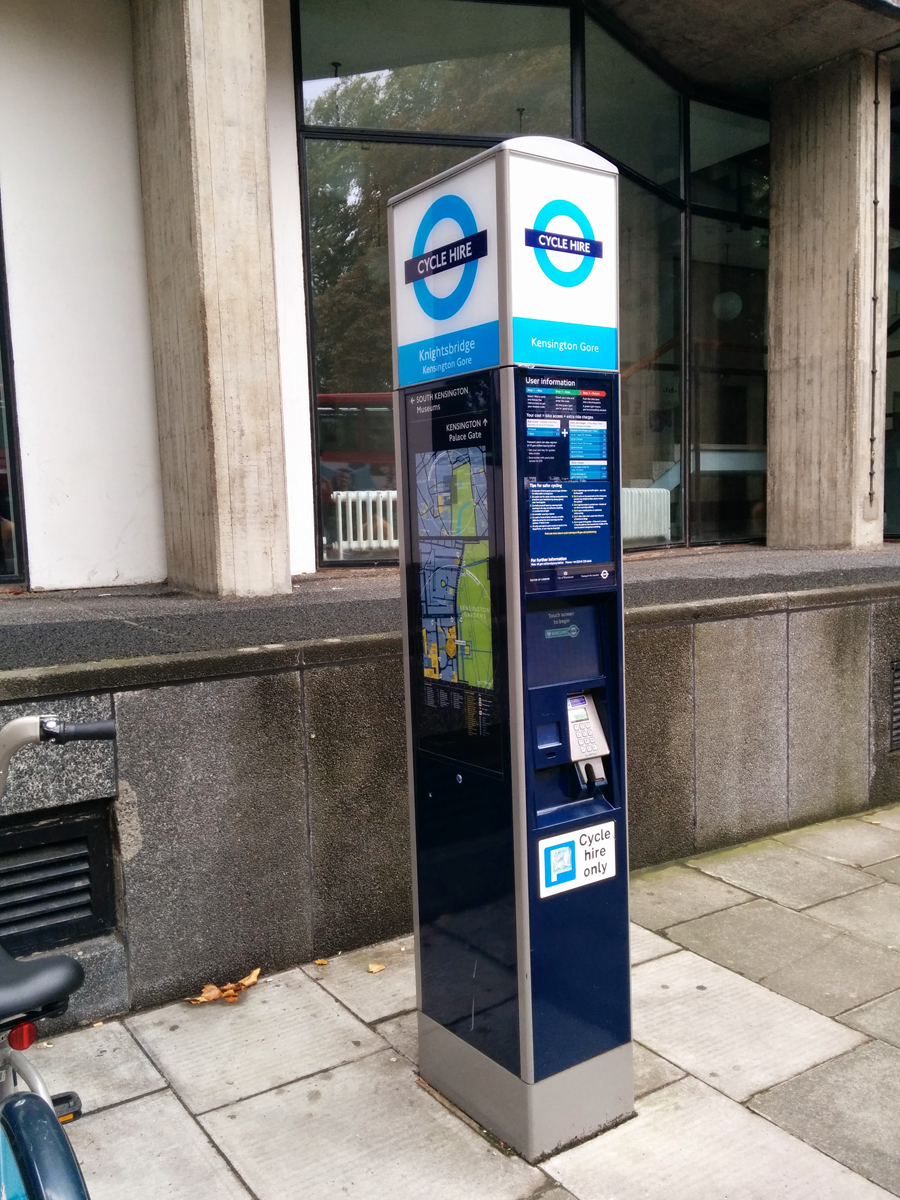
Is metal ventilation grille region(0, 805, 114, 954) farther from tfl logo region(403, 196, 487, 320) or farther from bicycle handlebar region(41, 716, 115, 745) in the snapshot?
tfl logo region(403, 196, 487, 320)

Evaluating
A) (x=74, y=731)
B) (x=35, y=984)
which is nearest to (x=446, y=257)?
(x=74, y=731)

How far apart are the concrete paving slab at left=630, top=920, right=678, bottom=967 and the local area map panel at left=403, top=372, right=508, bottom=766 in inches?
72.2

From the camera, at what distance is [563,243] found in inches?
117

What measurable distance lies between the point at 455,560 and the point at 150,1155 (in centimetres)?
209

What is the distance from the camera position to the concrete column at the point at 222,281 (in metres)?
5.12

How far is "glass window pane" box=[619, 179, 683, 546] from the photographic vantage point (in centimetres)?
871

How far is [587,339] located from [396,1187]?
2.59 metres

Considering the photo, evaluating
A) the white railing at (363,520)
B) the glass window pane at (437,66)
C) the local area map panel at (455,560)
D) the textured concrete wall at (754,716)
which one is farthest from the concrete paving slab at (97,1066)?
the glass window pane at (437,66)

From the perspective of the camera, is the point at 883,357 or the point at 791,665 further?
the point at 883,357

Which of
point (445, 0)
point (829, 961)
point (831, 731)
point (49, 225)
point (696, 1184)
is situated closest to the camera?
point (696, 1184)

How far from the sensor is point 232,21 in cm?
517

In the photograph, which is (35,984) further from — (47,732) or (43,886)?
(43,886)

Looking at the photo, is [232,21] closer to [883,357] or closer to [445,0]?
[445,0]

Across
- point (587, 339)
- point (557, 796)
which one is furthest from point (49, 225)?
point (557, 796)
